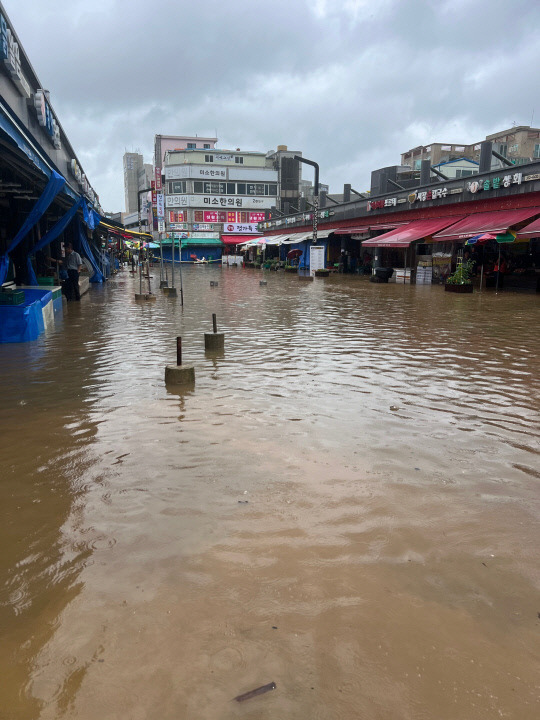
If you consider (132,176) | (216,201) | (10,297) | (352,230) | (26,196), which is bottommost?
(10,297)

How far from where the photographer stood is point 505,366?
867 cm

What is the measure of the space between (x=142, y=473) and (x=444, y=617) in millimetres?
2743

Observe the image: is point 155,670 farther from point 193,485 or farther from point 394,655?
point 193,485

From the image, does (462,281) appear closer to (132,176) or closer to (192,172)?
(192,172)

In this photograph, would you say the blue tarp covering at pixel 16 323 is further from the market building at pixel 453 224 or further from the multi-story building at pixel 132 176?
the multi-story building at pixel 132 176

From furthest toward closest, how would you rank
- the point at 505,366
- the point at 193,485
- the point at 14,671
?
the point at 505,366, the point at 193,485, the point at 14,671

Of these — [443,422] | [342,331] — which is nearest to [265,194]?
[342,331]

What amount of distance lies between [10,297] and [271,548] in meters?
9.30

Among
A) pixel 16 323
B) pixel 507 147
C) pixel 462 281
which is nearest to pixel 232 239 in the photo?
pixel 507 147

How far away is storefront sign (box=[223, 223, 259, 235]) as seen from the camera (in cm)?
7412

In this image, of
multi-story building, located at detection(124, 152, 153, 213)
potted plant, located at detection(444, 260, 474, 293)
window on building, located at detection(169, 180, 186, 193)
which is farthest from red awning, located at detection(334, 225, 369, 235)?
multi-story building, located at detection(124, 152, 153, 213)

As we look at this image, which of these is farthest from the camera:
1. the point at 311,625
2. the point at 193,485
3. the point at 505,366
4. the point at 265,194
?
the point at 265,194

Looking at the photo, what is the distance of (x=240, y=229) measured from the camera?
2938 inches

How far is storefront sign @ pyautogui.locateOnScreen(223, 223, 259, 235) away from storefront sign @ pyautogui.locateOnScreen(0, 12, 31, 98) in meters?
59.7
